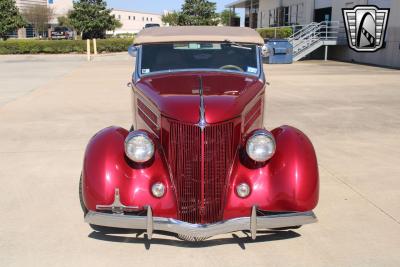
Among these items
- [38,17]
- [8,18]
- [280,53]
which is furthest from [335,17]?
[38,17]

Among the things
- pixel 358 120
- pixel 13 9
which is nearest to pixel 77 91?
pixel 358 120

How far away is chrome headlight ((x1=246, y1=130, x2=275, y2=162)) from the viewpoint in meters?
3.59

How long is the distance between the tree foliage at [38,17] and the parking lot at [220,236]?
62376mm

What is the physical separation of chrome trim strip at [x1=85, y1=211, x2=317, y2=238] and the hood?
79 cm

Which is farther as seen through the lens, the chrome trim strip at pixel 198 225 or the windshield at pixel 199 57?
the windshield at pixel 199 57

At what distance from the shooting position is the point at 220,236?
401 centimetres

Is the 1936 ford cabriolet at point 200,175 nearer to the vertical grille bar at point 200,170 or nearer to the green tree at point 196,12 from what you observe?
the vertical grille bar at point 200,170

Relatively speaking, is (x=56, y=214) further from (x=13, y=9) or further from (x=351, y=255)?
(x=13, y=9)

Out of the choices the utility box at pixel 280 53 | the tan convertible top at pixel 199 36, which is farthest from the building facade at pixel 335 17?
the tan convertible top at pixel 199 36

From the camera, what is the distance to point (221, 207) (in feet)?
11.9

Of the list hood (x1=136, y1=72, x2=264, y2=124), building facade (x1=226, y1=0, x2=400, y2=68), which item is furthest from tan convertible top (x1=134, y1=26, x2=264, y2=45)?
building facade (x1=226, y1=0, x2=400, y2=68)

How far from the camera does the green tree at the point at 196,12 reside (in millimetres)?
47875

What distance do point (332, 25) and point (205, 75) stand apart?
82.4 ft

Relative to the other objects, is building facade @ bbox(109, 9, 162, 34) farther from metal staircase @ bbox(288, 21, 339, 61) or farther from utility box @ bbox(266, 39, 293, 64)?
utility box @ bbox(266, 39, 293, 64)
